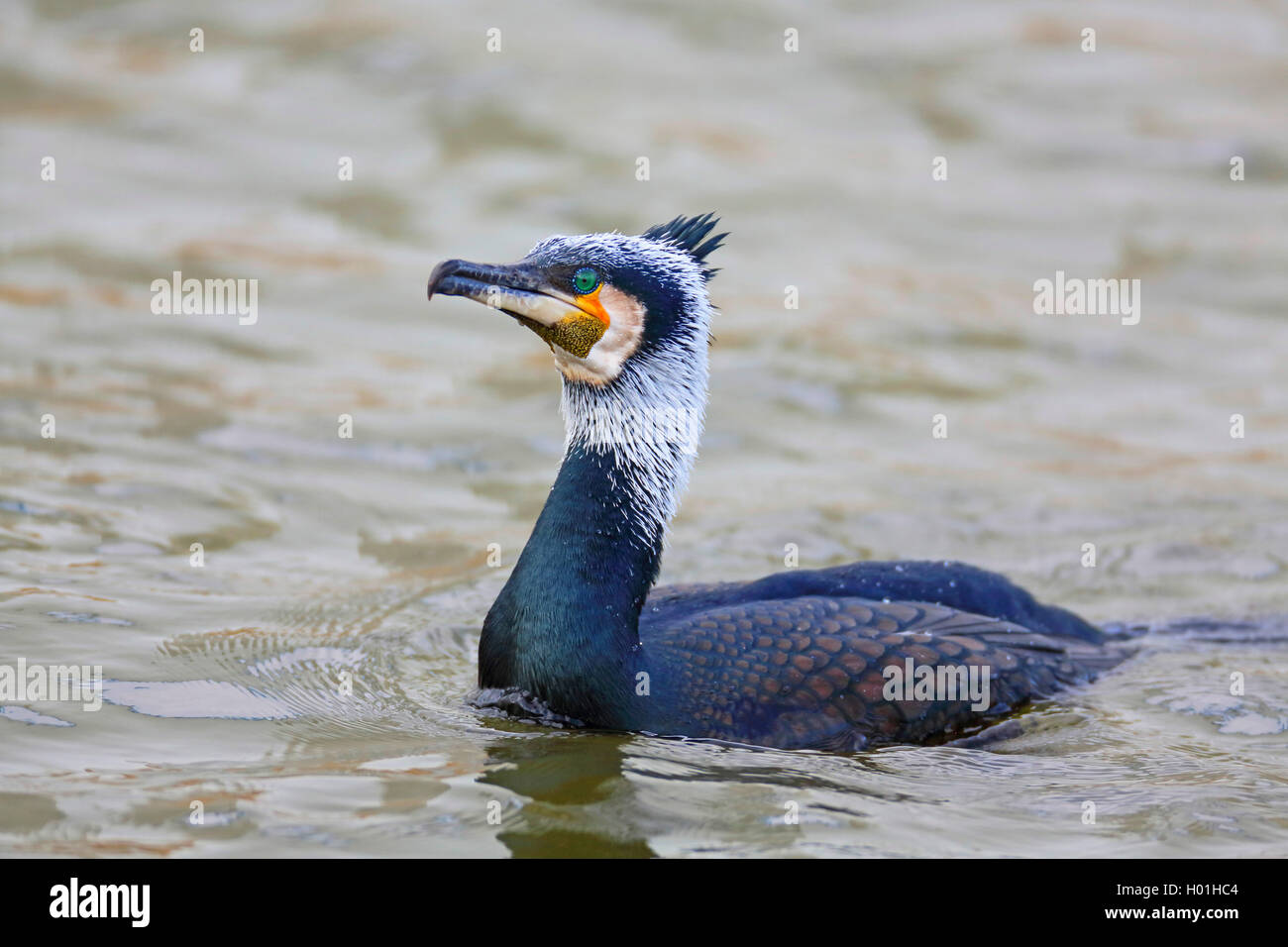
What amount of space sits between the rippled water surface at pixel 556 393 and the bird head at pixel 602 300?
63.3 inches

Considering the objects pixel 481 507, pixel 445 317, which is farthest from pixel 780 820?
pixel 445 317

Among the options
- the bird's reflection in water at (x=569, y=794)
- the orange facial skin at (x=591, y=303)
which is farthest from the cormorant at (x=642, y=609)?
the bird's reflection in water at (x=569, y=794)

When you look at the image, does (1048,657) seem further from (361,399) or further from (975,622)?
(361,399)

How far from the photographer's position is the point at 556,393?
11953mm

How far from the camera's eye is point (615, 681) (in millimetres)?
6562

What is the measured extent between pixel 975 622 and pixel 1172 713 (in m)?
1.06

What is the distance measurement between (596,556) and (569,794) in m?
1.06

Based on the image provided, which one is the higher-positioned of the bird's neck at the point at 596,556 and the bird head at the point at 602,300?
the bird head at the point at 602,300

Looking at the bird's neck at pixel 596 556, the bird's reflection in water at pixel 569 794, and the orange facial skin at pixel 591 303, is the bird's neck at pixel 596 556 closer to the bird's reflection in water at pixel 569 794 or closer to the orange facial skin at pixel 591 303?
the bird's reflection in water at pixel 569 794

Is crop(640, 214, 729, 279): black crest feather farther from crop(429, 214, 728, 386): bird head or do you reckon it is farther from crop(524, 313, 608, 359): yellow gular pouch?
crop(524, 313, 608, 359): yellow gular pouch

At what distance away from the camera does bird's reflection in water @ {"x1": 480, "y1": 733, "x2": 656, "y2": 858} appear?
19.0ft

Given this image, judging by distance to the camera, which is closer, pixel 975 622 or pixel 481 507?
pixel 975 622

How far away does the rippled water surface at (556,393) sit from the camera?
6.32 meters

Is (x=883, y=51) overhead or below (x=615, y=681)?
overhead
